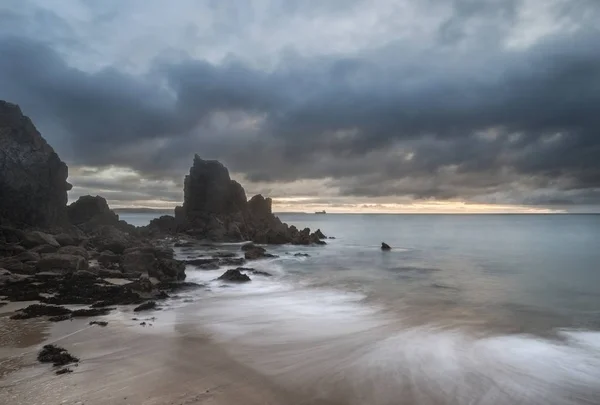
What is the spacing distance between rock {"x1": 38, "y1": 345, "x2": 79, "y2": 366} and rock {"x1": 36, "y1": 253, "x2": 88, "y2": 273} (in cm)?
1372

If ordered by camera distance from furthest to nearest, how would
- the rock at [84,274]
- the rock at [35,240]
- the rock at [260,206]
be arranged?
the rock at [260,206]
the rock at [35,240]
the rock at [84,274]

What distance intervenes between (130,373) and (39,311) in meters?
7.66

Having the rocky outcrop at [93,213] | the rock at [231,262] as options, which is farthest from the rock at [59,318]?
the rocky outcrop at [93,213]

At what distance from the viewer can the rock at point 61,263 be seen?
22228mm

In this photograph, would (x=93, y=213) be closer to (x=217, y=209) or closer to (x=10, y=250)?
(x=217, y=209)

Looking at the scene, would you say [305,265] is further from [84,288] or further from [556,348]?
[556,348]

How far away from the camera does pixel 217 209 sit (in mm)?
74250

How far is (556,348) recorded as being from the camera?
13469 mm

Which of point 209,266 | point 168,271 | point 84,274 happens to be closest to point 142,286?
point 84,274

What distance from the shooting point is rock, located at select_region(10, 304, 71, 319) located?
13.7 m

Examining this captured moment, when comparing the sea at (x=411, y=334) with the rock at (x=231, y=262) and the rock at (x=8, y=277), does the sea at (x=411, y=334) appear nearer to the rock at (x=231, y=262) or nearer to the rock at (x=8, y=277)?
the rock at (x=231, y=262)

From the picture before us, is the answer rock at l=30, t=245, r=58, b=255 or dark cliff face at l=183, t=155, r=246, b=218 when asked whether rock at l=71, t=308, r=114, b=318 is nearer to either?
rock at l=30, t=245, r=58, b=255

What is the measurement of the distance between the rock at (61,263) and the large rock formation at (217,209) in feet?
138

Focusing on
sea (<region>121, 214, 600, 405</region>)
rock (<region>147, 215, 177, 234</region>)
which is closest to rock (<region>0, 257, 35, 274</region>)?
sea (<region>121, 214, 600, 405</region>)
